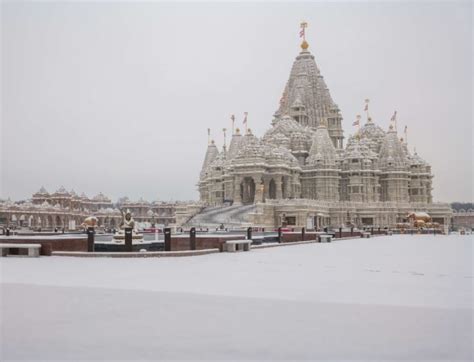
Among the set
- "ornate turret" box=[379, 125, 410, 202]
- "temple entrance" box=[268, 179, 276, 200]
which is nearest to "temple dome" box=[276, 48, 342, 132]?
"ornate turret" box=[379, 125, 410, 202]

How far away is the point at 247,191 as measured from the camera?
69.7 m

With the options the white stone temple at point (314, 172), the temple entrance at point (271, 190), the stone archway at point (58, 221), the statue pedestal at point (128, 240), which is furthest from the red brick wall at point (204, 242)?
the stone archway at point (58, 221)

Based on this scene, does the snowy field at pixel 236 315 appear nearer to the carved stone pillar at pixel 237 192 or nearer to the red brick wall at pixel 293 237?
the red brick wall at pixel 293 237

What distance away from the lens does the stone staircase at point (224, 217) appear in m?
53.8

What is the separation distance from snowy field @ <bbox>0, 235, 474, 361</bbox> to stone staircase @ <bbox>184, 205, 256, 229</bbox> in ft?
128

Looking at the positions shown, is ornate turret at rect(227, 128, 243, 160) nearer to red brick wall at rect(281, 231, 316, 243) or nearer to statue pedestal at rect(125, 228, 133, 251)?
red brick wall at rect(281, 231, 316, 243)

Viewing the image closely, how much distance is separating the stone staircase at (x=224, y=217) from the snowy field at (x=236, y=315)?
128ft

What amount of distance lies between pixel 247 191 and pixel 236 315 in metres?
61.0

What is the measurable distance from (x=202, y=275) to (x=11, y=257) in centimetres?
1016

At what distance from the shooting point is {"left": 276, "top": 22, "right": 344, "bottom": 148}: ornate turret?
270 ft

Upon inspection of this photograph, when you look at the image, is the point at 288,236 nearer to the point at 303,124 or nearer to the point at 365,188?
the point at 365,188

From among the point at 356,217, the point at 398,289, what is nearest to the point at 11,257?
the point at 398,289

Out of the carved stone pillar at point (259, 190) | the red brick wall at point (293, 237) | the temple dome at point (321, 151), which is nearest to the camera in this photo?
the red brick wall at point (293, 237)

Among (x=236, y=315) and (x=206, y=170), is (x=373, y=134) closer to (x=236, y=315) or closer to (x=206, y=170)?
(x=206, y=170)
